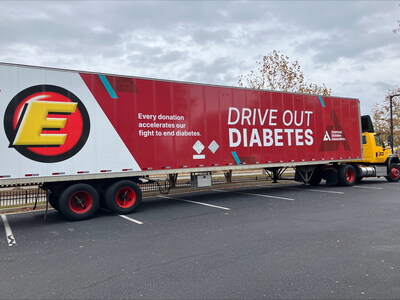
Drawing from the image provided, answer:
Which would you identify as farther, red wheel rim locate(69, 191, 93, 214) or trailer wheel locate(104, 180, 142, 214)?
trailer wheel locate(104, 180, 142, 214)

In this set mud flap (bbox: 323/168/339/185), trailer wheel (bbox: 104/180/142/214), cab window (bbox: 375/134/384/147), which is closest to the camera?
trailer wheel (bbox: 104/180/142/214)

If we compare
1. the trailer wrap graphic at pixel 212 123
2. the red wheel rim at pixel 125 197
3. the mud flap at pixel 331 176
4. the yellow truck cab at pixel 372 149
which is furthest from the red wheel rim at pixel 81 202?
the yellow truck cab at pixel 372 149

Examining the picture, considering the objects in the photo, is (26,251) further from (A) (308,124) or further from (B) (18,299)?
(A) (308,124)

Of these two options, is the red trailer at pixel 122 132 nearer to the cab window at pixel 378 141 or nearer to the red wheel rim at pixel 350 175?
the red wheel rim at pixel 350 175

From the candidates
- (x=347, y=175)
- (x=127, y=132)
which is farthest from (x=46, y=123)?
(x=347, y=175)

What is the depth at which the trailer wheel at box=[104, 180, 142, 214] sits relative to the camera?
882 cm

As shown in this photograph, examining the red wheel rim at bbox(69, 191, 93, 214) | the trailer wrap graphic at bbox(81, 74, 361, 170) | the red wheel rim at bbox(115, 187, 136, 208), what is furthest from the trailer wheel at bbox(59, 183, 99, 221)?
the trailer wrap graphic at bbox(81, 74, 361, 170)

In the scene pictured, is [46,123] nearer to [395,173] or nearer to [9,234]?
[9,234]

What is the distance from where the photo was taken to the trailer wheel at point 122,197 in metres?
8.82

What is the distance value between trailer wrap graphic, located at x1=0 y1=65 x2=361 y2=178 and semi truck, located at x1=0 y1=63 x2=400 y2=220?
0.08 feet

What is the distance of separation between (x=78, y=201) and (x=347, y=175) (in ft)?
39.9

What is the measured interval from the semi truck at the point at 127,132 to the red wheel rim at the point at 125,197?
0.10 ft

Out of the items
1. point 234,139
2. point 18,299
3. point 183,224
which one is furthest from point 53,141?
point 234,139

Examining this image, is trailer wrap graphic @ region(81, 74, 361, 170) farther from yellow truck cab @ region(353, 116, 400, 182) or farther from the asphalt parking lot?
yellow truck cab @ region(353, 116, 400, 182)
